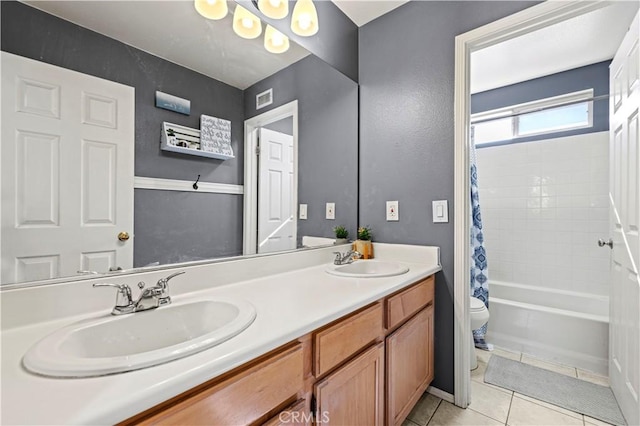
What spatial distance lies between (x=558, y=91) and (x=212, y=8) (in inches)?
123

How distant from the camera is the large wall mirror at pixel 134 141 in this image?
0.81 meters

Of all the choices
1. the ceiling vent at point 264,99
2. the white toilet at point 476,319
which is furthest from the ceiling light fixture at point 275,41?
the white toilet at point 476,319

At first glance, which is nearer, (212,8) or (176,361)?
(176,361)

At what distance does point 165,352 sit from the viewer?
614 mm

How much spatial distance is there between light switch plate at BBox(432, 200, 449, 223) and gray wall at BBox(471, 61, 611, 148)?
6.51ft

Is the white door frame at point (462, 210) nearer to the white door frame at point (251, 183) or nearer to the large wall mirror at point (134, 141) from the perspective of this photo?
the large wall mirror at point (134, 141)

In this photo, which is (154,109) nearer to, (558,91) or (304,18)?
(304,18)

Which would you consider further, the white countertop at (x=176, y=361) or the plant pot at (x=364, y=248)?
the plant pot at (x=364, y=248)

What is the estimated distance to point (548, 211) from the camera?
2844 millimetres

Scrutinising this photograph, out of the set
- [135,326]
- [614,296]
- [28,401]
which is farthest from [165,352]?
[614,296]

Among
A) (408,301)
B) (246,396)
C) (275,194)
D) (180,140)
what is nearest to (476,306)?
(408,301)

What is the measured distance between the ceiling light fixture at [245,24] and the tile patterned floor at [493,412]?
2132 millimetres

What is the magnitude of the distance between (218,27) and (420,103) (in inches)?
47.5

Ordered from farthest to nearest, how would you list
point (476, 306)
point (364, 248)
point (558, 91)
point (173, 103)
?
point (558, 91)
point (476, 306)
point (364, 248)
point (173, 103)
